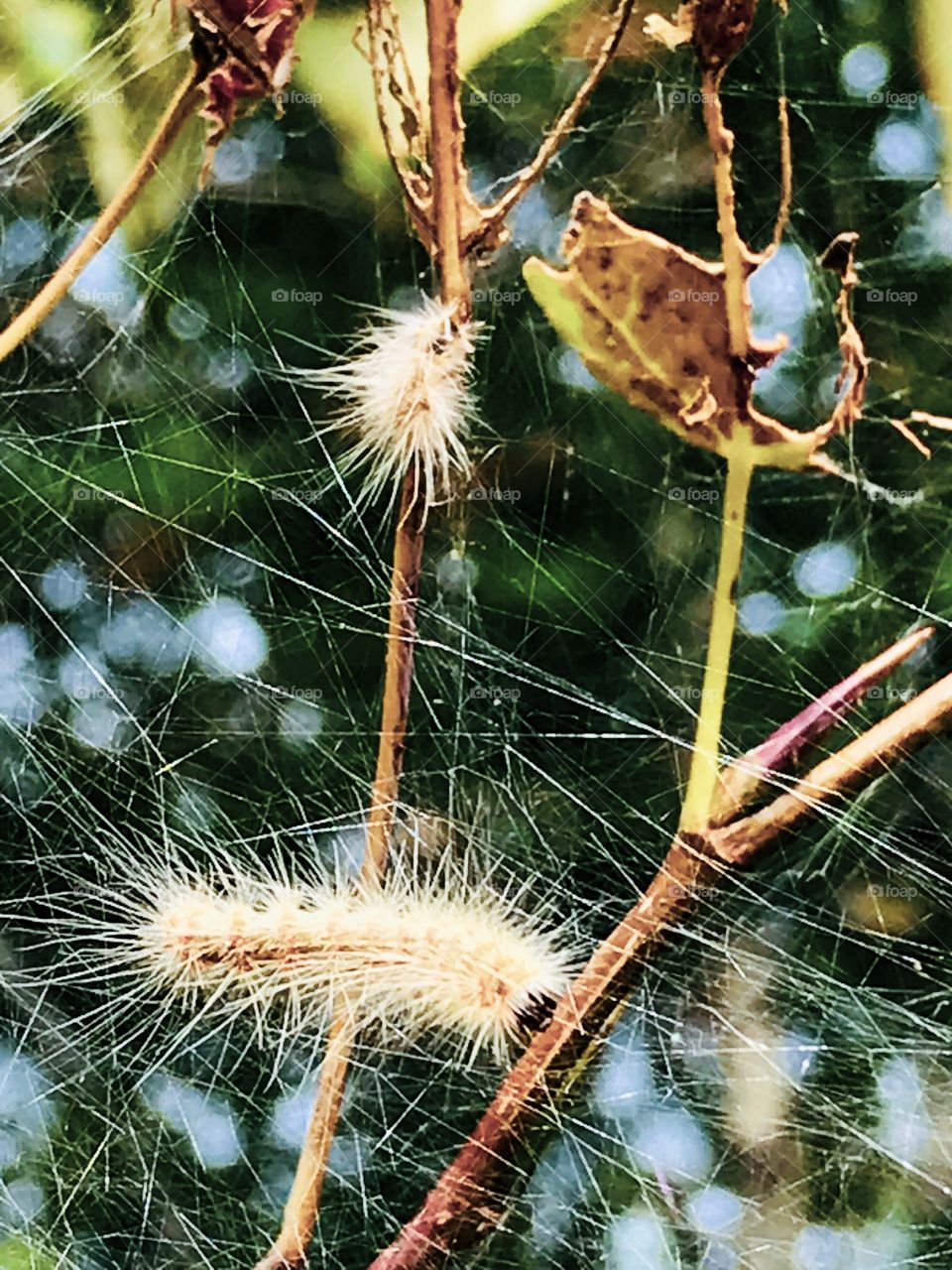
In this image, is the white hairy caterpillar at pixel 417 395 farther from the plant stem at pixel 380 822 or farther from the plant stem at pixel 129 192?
the plant stem at pixel 129 192

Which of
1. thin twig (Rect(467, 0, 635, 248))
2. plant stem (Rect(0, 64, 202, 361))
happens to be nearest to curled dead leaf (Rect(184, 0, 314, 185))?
plant stem (Rect(0, 64, 202, 361))

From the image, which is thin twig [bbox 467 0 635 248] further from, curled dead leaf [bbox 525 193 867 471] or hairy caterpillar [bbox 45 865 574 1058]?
hairy caterpillar [bbox 45 865 574 1058]

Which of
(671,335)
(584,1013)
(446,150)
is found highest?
(446,150)

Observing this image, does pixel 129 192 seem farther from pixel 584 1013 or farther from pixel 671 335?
pixel 584 1013

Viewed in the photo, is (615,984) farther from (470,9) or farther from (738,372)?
(470,9)

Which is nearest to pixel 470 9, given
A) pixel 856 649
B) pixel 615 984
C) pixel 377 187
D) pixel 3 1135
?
pixel 377 187

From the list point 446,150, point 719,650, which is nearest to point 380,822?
point 719,650

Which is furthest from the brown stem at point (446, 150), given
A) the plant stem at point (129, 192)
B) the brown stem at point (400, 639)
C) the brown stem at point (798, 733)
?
the brown stem at point (798, 733)
